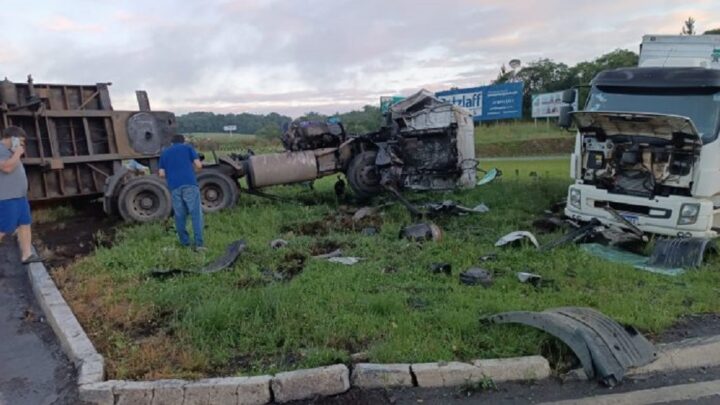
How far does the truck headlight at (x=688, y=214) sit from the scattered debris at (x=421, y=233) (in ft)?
10.4

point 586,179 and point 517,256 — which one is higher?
point 586,179

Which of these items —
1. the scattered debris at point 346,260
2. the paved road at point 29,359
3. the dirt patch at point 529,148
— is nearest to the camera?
the paved road at point 29,359

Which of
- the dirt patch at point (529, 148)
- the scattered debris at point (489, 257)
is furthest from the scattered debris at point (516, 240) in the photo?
the dirt patch at point (529, 148)

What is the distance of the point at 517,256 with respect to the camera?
6582 millimetres

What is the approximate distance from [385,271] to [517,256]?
1.71 m

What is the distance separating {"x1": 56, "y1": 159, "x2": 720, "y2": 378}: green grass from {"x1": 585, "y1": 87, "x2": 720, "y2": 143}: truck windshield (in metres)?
2.33

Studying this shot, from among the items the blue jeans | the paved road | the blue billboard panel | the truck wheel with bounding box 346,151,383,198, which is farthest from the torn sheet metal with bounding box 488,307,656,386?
the blue billboard panel

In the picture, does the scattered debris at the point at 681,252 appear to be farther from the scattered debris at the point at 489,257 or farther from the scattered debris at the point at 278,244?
the scattered debris at the point at 278,244

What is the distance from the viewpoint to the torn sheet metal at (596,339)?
3750 mm

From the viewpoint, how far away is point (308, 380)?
3.63m

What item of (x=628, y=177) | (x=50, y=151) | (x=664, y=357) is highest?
(x=50, y=151)

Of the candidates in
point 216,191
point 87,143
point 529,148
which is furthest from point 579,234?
point 529,148

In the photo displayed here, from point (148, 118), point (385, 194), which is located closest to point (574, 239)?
point (385, 194)

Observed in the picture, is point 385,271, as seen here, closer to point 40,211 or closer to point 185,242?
point 185,242
